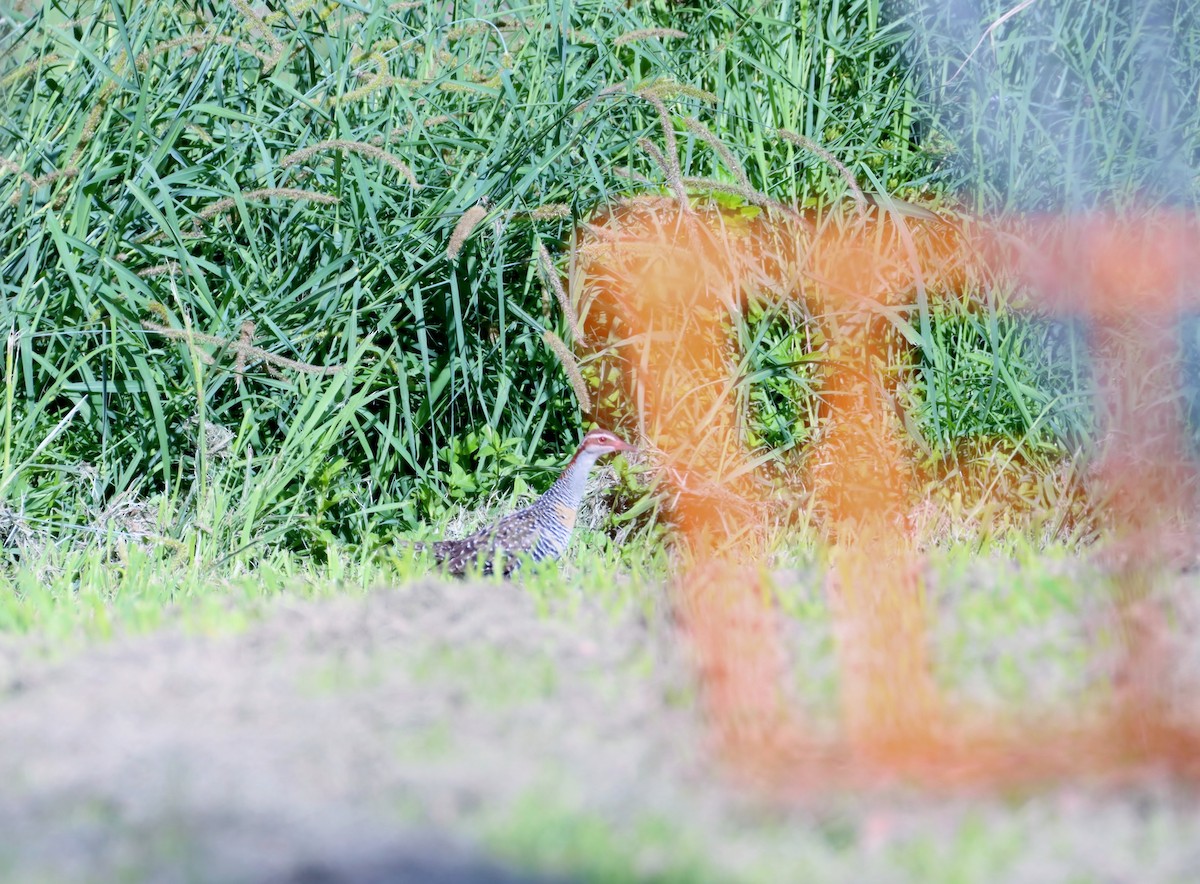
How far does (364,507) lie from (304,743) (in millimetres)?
2467

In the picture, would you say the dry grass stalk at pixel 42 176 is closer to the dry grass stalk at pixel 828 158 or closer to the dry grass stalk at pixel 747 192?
the dry grass stalk at pixel 747 192

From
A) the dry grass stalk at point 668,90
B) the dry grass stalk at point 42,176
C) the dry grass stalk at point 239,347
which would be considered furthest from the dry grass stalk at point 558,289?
the dry grass stalk at point 42,176

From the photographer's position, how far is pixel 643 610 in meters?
2.93

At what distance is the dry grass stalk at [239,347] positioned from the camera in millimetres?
4258

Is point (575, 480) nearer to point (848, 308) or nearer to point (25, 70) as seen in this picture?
point (848, 308)

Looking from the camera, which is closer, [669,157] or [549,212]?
[669,157]

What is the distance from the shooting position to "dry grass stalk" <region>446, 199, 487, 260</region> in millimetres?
4207

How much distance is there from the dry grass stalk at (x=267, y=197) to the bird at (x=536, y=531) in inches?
42.8

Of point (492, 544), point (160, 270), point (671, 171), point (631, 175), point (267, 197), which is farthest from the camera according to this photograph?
point (631, 175)

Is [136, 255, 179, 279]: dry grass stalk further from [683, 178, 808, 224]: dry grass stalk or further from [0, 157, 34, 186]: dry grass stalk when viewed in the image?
[683, 178, 808, 224]: dry grass stalk

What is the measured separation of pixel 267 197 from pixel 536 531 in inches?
55.2

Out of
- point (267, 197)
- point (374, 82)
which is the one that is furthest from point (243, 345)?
point (374, 82)

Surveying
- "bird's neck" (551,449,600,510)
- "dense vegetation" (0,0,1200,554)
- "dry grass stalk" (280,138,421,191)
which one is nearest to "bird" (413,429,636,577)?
"bird's neck" (551,449,600,510)

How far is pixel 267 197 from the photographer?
4633 mm
